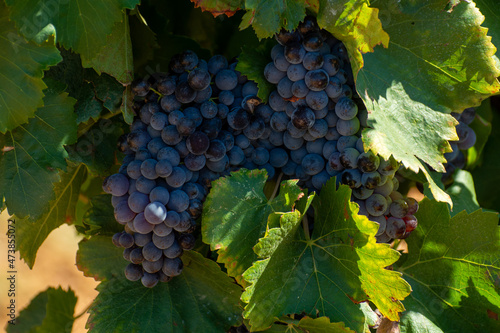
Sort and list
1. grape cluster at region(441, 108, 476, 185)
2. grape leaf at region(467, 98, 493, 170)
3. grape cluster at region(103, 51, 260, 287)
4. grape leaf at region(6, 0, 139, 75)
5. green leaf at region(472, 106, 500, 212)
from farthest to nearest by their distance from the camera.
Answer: green leaf at region(472, 106, 500, 212)
grape leaf at region(467, 98, 493, 170)
grape cluster at region(441, 108, 476, 185)
grape cluster at region(103, 51, 260, 287)
grape leaf at region(6, 0, 139, 75)

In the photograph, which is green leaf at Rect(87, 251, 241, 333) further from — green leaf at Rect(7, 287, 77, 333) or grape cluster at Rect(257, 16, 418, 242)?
green leaf at Rect(7, 287, 77, 333)

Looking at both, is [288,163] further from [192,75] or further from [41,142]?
[41,142]

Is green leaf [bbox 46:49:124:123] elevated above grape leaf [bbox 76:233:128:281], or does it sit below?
above

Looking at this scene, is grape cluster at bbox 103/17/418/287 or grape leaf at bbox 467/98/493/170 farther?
grape leaf at bbox 467/98/493/170

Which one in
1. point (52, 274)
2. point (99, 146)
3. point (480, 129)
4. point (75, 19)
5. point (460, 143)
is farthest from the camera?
point (52, 274)

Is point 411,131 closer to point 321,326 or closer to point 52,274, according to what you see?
point 321,326

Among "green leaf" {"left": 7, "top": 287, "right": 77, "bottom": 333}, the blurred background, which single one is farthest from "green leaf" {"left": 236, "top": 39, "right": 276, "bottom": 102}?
the blurred background

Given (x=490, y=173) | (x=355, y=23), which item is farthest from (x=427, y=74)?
(x=490, y=173)

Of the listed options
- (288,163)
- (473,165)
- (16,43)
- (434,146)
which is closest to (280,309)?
(288,163)
